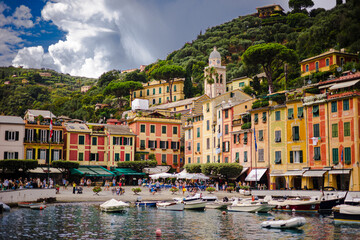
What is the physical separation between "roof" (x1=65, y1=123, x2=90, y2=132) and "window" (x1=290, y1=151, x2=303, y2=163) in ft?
117

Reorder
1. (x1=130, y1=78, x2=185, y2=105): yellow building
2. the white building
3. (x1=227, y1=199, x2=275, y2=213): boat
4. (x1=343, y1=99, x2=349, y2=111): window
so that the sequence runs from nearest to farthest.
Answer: (x1=227, y1=199, x2=275, y2=213): boat
(x1=343, y1=99, x2=349, y2=111): window
the white building
(x1=130, y1=78, x2=185, y2=105): yellow building

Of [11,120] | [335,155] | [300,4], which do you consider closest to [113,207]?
[335,155]

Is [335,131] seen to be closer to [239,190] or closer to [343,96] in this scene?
[343,96]

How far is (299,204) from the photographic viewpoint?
4362 cm

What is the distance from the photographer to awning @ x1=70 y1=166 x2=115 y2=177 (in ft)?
224

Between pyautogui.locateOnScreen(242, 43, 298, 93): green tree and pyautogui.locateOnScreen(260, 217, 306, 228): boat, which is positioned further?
pyautogui.locateOnScreen(242, 43, 298, 93): green tree

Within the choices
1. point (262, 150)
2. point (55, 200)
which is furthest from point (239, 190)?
point (55, 200)

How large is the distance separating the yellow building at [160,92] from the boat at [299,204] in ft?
252

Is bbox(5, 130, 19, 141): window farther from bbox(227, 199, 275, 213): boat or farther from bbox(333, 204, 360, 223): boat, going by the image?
bbox(333, 204, 360, 223): boat

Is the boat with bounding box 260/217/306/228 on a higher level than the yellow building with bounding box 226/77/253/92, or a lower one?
lower

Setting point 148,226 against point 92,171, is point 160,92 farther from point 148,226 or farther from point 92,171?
point 148,226

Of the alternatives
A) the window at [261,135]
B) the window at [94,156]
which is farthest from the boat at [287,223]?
the window at [94,156]

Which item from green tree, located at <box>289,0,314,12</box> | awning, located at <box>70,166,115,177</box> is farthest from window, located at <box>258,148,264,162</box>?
green tree, located at <box>289,0,314,12</box>

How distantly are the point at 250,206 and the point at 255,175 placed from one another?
51.8 ft
